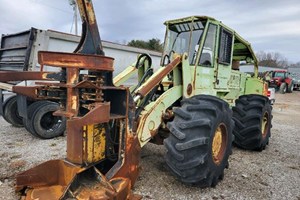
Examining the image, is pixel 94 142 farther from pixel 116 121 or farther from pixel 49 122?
pixel 49 122

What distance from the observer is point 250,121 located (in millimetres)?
5230

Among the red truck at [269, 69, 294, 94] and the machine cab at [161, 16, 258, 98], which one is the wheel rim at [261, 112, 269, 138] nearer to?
the machine cab at [161, 16, 258, 98]

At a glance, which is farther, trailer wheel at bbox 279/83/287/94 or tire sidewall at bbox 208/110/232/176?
trailer wheel at bbox 279/83/287/94

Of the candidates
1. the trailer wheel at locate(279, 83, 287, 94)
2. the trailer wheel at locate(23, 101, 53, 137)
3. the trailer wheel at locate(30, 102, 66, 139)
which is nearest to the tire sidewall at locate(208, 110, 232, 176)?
the trailer wheel at locate(30, 102, 66, 139)

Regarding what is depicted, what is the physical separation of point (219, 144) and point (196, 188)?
2.16 feet

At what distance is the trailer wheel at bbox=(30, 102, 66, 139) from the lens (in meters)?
5.81

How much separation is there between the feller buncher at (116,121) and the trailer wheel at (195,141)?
11 millimetres

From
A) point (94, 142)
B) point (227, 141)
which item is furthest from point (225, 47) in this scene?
point (94, 142)

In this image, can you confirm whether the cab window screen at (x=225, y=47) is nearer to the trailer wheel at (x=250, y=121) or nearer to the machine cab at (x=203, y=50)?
the machine cab at (x=203, y=50)

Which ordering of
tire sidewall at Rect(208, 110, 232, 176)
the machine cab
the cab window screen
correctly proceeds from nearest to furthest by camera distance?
tire sidewall at Rect(208, 110, 232, 176), the machine cab, the cab window screen

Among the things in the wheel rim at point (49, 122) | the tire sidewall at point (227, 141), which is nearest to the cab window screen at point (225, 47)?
the tire sidewall at point (227, 141)

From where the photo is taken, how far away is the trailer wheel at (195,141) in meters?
3.08

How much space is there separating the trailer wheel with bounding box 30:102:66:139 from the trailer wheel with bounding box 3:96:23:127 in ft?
4.39

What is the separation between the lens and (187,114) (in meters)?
3.20
